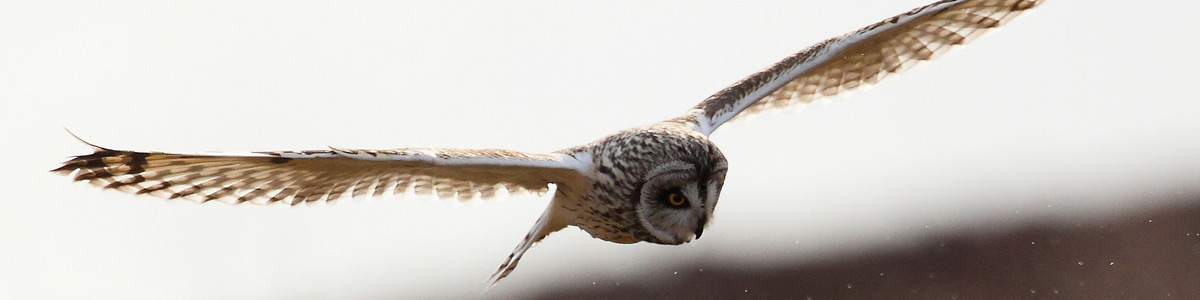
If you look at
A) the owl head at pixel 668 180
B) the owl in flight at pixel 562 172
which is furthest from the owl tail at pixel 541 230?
the owl head at pixel 668 180

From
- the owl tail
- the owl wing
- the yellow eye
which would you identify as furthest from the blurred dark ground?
the yellow eye

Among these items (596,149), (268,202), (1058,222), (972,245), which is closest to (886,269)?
(972,245)

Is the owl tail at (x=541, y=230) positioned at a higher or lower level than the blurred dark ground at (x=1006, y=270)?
higher

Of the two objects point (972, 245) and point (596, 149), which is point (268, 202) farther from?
point (972, 245)

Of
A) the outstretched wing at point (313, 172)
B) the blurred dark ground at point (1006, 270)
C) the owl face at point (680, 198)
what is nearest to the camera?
the outstretched wing at point (313, 172)

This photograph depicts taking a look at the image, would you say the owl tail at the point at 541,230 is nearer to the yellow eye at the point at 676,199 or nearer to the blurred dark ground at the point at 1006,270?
the yellow eye at the point at 676,199

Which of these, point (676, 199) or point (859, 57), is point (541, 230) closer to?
point (676, 199)
